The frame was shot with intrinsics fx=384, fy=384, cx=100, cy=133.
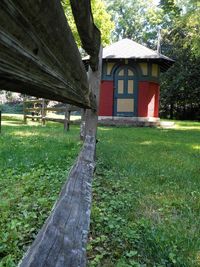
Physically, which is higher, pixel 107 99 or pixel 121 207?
pixel 107 99

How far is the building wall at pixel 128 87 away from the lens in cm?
2178

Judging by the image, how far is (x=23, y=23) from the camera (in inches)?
35.9

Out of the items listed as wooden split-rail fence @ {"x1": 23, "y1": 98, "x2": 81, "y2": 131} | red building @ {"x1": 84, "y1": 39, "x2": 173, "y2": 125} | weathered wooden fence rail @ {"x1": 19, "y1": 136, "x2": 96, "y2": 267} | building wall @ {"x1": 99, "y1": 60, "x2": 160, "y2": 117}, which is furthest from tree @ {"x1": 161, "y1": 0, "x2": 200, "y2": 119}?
weathered wooden fence rail @ {"x1": 19, "y1": 136, "x2": 96, "y2": 267}

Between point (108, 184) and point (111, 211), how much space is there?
4.24 feet

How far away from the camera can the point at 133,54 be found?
2134cm

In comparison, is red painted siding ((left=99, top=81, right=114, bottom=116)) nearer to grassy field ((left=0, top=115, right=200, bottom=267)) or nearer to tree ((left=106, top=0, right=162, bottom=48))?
grassy field ((left=0, top=115, right=200, bottom=267))

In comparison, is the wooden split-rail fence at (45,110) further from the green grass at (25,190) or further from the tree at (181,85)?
the tree at (181,85)

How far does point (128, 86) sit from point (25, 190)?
1820 cm

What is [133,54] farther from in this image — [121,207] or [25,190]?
[121,207]

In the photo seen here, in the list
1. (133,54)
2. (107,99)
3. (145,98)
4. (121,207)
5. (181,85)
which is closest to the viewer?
(121,207)

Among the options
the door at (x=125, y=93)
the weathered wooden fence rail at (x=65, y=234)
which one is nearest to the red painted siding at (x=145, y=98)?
the door at (x=125, y=93)

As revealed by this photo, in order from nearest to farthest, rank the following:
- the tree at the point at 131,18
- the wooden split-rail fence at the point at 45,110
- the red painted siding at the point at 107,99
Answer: the wooden split-rail fence at the point at 45,110, the red painted siding at the point at 107,99, the tree at the point at 131,18

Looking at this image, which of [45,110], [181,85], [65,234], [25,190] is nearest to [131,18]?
[181,85]

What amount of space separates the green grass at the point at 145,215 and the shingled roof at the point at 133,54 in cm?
1500
